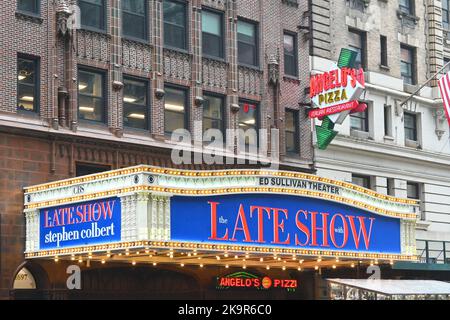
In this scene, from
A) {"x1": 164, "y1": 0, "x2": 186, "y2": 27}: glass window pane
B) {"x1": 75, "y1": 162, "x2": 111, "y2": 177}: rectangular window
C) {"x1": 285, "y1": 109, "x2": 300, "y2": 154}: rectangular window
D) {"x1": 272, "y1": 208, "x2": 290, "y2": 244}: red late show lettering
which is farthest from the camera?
{"x1": 285, "y1": 109, "x2": 300, "y2": 154}: rectangular window

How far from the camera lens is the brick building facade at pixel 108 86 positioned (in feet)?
102

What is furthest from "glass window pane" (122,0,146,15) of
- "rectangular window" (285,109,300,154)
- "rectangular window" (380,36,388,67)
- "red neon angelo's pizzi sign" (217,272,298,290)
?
"rectangular window" (380,36,388,67)

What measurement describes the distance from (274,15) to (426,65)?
1140cm

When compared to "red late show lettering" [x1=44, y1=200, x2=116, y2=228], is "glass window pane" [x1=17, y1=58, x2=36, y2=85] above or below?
above

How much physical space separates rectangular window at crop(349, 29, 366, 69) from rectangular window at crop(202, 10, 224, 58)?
28.2ft

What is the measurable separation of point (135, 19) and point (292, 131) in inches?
371

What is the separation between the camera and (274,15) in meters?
41.0

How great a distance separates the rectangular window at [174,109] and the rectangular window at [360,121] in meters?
10.4

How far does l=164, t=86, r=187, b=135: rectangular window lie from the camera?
119ft

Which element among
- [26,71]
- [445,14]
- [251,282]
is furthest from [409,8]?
[26,71]

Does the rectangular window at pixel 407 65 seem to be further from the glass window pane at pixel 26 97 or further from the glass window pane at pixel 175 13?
the glass window pane at pixel 26 97

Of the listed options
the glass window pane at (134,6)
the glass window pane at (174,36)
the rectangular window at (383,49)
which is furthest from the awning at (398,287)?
the rectangular window at (383,49)

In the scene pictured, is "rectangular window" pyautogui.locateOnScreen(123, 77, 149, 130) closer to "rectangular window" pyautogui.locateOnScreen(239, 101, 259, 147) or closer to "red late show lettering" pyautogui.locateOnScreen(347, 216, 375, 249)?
"rectangular window" pyautogui.locateOnScreen(239, 101, 259, 147)

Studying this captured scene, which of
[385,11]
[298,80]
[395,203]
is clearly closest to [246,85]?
[298,80]
